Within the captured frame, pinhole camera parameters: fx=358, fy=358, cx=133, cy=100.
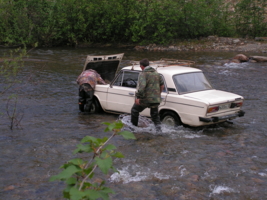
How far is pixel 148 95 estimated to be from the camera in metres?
8.17

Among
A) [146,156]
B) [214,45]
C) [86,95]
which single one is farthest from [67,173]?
[214,45]

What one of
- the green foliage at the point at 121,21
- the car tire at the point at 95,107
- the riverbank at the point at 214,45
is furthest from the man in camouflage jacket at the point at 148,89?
the green foliage at the point at 121,21

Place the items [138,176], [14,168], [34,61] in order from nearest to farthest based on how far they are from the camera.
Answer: [138,176], [14,168], [34,61]

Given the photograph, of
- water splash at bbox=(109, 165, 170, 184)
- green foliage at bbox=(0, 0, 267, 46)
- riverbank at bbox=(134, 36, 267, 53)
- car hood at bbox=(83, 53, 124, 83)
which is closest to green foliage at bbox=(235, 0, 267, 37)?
green foliage at bbox=(0, 0, 267, 46)

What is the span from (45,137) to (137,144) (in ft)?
7.31

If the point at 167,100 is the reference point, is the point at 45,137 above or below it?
below

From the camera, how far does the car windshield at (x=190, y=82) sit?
876 cm

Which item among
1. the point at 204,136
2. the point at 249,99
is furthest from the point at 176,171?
the point at 249,99

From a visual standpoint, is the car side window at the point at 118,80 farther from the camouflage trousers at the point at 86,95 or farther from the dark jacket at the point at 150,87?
the dark jacket at the point at 150,87

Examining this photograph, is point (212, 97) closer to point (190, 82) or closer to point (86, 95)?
point (190, 82)

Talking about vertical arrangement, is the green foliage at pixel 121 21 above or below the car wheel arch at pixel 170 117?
above

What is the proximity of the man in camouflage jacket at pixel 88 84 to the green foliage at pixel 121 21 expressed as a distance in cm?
2216

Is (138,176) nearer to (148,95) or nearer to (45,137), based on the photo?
(148,95)

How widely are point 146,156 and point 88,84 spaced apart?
370 centimetres
